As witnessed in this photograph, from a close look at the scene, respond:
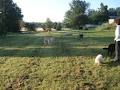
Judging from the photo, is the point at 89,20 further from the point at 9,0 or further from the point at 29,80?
the point at 29,80

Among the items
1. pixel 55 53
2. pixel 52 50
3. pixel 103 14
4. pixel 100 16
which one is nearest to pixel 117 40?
pixel 55 53

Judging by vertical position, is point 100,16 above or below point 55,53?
above

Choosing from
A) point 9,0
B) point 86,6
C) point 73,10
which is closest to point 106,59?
point 9,0

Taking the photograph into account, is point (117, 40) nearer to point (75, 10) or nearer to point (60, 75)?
point (60, 75)

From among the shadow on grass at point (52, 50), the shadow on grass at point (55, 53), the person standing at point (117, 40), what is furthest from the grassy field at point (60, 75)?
the shadow on grass at point (52, 50)

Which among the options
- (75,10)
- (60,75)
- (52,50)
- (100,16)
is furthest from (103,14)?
(60,75)

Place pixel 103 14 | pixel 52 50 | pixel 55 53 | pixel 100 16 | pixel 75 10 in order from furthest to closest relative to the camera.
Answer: pixel 75 10 < pixel 103 14 < pixel 100 16 < pixel 52 50 < pixel 55 53

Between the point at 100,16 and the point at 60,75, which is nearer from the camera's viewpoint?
the point at 60,75

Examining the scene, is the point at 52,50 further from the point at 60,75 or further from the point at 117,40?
the point at 60,75

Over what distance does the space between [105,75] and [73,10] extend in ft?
414

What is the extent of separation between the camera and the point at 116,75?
1440cm

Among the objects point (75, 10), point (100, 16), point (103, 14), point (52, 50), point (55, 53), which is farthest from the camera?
point (75, 10)

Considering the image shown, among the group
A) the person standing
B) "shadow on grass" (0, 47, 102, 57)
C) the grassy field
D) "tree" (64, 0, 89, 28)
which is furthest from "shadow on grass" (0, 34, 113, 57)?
"tree" (64, 0, 89, 28)

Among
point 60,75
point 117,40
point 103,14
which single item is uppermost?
point 103,14
